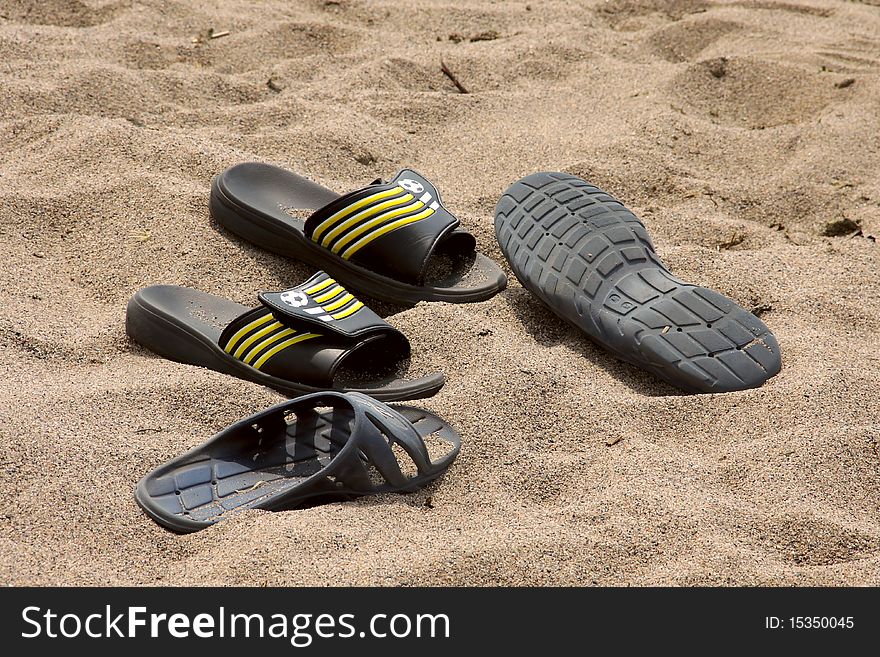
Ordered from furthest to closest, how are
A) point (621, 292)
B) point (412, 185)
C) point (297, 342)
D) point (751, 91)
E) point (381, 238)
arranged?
point (751, 91) → point (412, 185) → point (381, 238) → point (621, 292) → point (297, 342)

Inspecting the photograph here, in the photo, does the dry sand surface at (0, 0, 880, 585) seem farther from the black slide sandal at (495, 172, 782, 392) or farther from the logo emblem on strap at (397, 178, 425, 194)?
the logo emblem on strap at (397, 178, 425, 194)

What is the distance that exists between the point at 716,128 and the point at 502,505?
1.74 m

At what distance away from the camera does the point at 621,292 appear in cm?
222

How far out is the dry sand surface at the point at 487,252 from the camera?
1608mm

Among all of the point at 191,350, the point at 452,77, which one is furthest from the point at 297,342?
the point at 452,77

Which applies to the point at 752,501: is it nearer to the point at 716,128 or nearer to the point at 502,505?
the point at 502,505

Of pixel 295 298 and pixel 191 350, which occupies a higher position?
pixel 295 298

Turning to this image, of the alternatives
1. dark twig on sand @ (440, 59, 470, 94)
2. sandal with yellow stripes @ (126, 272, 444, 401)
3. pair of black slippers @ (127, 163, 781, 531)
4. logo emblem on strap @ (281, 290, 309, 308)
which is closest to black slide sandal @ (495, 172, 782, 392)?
pair of black slippers @ (127, 163, 781, 531)

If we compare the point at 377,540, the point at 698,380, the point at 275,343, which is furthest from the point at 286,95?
the point at 377,540

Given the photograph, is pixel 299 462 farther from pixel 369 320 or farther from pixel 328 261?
pixel 328 261

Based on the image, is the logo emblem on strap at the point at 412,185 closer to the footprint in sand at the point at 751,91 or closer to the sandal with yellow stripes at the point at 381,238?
the sandal with yellow stripes at the point at 381,238

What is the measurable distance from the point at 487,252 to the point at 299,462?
937 mm

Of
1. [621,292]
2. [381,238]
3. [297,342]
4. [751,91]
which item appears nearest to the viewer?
[297,342]

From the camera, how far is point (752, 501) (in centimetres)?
172
